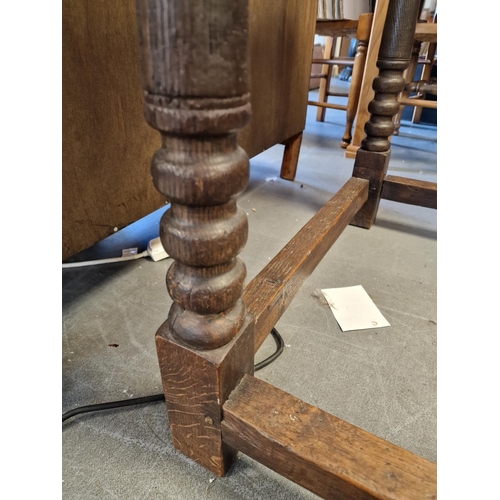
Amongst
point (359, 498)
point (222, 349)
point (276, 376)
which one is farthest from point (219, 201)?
point (276, 376)

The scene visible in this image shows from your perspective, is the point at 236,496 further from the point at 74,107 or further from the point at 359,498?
the point at 74,107

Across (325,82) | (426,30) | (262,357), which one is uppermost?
(426,30)

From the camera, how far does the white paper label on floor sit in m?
0.73

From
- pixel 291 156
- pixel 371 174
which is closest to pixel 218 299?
pixel 371 174

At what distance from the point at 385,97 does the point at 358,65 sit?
2.95ft

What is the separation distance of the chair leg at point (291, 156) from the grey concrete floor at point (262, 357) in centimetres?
36

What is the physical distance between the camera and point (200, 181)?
280 millimetres

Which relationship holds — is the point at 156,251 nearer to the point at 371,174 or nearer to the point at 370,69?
the point at 371,174

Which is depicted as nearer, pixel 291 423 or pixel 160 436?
pixel 291 423

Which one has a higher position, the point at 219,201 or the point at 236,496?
the point at 219,201

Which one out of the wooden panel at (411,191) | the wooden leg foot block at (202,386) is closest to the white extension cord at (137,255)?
the wooden leg foot block at (202,386)

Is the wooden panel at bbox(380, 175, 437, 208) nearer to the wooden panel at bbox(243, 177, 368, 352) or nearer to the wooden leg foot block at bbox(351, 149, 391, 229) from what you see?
the wooden leg foot block at bbox(351, 149, 391, 229)

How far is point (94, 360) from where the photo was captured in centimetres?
64

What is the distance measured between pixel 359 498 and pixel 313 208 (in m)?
0.96
